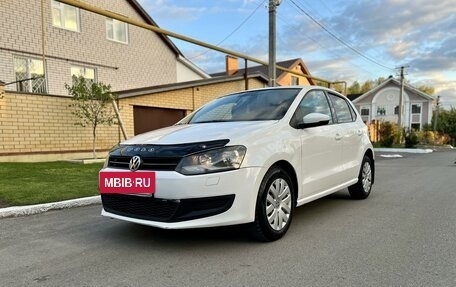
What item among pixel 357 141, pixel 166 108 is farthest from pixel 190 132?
pixel 166 108

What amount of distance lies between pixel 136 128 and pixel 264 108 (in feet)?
34.9

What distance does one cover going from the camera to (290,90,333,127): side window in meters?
4.73

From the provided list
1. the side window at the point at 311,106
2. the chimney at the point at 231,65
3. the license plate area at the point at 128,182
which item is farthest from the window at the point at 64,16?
the chimney at the point at 231,65

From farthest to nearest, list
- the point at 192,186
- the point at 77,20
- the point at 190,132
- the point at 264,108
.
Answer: the point at 77,20 < the point at 264,108 < the point at 190,132 < the point at 192,186

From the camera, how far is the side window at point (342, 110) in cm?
590

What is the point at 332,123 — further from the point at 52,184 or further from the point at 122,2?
the point at 122,2

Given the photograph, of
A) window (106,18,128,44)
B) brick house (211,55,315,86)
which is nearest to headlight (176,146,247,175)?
window (106,18,128,44)

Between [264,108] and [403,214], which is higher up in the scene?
[264,108]

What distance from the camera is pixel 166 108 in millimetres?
15953

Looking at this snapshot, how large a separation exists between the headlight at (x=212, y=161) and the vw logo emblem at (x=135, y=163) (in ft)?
1.50

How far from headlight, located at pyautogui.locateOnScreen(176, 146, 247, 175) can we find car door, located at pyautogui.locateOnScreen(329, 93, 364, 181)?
2.43 metres

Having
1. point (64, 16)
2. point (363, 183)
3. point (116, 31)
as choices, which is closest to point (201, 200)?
point (363, 183)

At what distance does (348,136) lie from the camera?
584 cm

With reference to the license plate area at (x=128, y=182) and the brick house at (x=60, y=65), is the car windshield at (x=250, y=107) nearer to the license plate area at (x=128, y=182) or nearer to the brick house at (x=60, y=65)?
the license plate area at (x=128, y=182)
